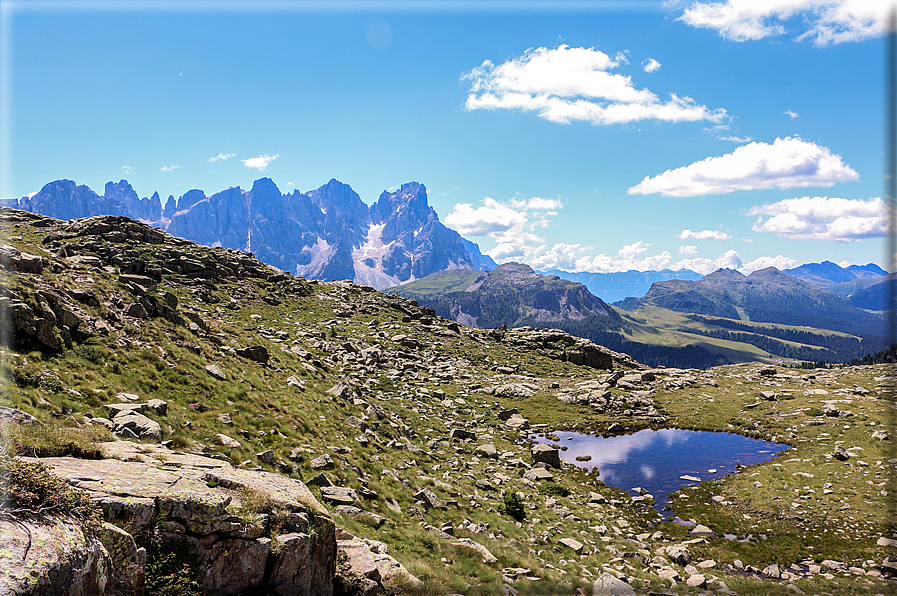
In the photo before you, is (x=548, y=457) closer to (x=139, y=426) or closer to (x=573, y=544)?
(x=573, y=544)

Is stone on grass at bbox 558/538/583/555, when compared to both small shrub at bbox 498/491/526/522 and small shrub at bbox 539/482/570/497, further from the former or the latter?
small shrub at bbox 539/482/570/497

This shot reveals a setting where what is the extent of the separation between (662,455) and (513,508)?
79.5ft

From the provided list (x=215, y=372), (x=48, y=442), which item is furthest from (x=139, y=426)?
(x=215, y=372)

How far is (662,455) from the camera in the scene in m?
40.3

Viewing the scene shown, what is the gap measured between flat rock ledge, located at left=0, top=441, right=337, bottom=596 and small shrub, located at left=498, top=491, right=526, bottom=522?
1607cm

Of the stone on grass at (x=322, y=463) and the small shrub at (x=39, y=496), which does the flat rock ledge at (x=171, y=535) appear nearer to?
the small shrub at (x=39, y=496)

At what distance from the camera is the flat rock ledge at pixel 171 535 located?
638 centimetres

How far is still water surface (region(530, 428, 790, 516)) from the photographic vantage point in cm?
3416

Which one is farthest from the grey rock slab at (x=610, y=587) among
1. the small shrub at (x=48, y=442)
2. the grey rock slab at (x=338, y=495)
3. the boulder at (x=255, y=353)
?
the boulder at (x=255, y=353)

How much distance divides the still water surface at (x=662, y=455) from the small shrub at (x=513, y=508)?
11.9 metres

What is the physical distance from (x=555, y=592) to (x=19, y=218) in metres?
138

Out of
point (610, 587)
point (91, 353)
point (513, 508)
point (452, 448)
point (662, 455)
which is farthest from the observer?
point (662, 455)

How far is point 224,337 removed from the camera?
3544cm

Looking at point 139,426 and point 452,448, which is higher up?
point 139,426
